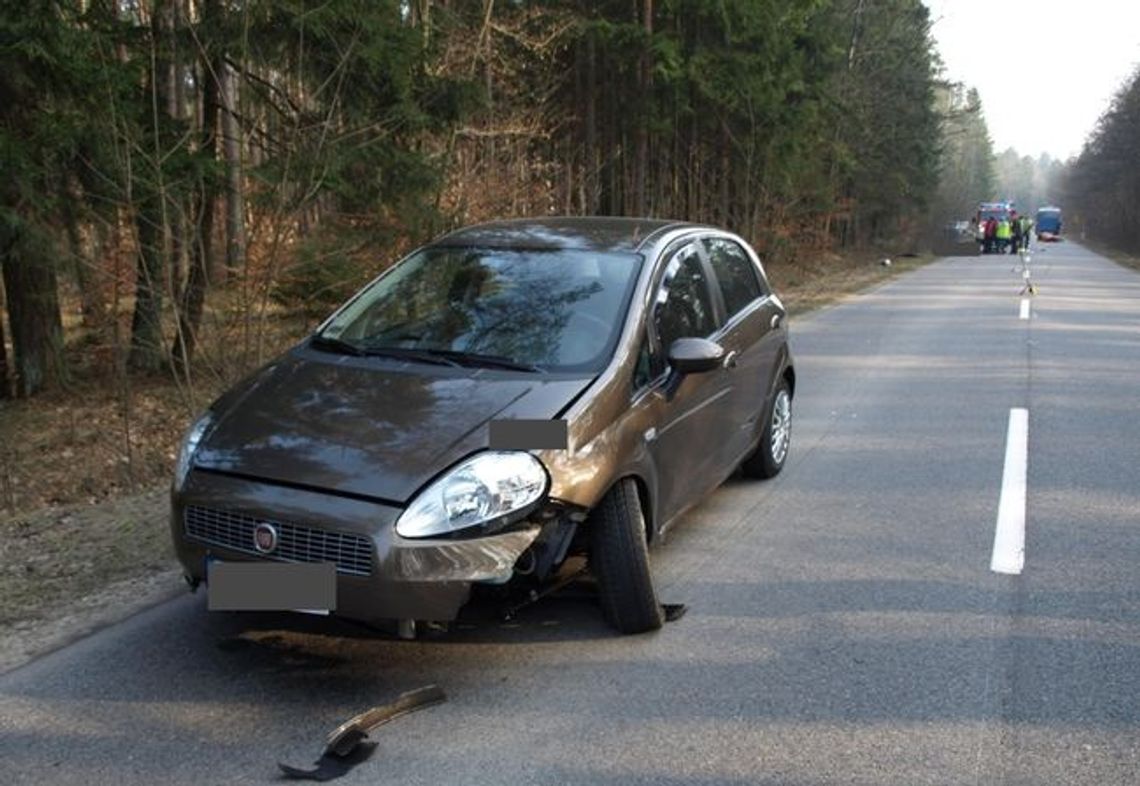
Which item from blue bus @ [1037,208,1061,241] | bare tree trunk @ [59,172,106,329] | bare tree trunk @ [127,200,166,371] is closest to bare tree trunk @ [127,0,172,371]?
bare tree trunk @ [127,200,166,371]

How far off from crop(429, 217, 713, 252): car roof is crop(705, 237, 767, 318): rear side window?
1.08 ft

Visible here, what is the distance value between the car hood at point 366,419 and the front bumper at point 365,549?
0.31 ft

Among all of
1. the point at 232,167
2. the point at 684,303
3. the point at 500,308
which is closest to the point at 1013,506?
the point at 684,303

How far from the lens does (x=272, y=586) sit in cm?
373

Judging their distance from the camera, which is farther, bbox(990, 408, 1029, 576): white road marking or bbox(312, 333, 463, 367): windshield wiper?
bbox(990, 408, 1029, 576): white road marking

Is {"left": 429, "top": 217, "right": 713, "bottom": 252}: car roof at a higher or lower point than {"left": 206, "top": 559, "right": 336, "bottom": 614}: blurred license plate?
higher

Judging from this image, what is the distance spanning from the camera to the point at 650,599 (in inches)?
172

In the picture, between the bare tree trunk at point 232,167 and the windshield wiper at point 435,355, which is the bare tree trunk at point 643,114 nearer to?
the bare tree trunk at point 232,167

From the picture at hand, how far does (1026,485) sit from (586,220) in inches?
139

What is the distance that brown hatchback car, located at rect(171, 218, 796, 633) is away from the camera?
3.73 meters

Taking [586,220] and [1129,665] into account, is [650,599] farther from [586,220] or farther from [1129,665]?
[586,220]

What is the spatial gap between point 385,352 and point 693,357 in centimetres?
147

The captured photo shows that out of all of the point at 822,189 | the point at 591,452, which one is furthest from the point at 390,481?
the point at 822,189

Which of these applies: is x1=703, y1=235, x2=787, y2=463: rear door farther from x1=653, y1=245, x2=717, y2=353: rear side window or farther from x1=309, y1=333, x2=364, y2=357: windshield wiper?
x1=309, y1=333, x2=364, y2=357: windshield wiper
